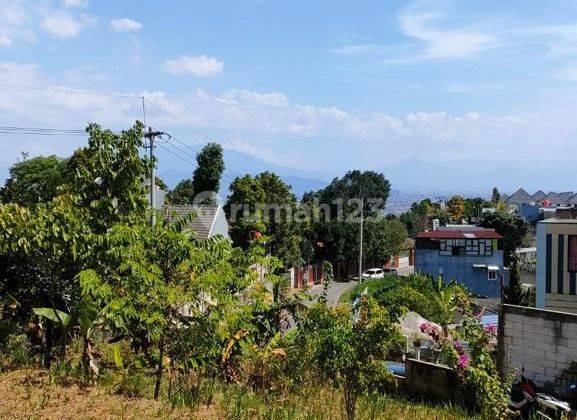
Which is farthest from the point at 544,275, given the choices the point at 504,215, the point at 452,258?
the point at 504,215

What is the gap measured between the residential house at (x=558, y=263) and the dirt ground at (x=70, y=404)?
19.7 meters

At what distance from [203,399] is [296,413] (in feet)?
3.87

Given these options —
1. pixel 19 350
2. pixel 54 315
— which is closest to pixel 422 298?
pixel 19 350

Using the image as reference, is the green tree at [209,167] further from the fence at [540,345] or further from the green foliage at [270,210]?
the fence at [540,345]

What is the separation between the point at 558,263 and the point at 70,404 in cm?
2086

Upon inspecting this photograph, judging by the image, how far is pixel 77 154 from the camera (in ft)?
97.4

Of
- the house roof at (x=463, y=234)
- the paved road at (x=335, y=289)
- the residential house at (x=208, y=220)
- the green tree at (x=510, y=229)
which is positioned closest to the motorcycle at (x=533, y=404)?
the residential house at (x=208, y=220)

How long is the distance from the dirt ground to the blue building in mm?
36219

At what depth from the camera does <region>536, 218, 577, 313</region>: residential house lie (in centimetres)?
2248

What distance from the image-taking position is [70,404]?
655 cm

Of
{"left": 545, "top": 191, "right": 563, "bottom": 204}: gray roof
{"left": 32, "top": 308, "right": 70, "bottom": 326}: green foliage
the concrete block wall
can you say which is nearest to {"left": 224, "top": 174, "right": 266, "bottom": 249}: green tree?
the concrete block wall

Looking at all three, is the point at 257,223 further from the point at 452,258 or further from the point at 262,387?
the point at 452,258

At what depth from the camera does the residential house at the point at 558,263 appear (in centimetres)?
2248

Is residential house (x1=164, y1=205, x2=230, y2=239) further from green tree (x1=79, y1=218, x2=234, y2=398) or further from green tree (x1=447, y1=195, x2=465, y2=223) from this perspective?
green tree (x1=447, y1=195, x2=465, y2=223)
